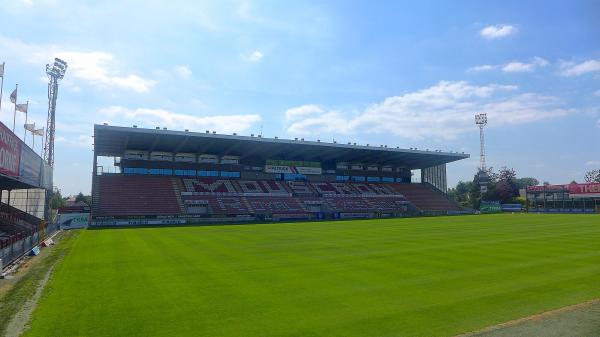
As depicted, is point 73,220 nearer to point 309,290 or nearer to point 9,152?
point 9,152

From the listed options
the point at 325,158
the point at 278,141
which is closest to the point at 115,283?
the point at 278,141

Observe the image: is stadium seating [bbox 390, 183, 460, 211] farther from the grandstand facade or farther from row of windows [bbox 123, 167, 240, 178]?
A: row of windows [bbox 123, 167, 240, 178]

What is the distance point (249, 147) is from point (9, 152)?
4370cm

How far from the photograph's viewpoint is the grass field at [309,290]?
9.12 metres

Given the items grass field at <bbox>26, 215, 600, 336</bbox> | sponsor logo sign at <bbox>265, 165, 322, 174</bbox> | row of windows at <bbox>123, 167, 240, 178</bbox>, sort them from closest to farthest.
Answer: grass field at <bbox>26, 215, 600, 336</bbox> < row of windows at <bbox>123, 167, 240, 178</bbox> < sponsor logo sign at <bbox>265, 165, 322, 174</bbox>

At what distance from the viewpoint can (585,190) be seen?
8262 cm

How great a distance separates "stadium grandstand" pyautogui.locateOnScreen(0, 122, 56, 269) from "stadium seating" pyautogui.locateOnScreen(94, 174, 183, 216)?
8.38 metres

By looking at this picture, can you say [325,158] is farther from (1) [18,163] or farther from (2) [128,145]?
(1) [18,163]

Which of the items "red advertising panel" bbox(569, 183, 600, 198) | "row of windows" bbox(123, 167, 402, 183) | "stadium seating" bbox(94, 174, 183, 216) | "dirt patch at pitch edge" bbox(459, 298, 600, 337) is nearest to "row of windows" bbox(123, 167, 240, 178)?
"row of windows" bbox(123, 167, 402, 183)

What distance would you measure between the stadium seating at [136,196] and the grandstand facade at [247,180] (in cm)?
13

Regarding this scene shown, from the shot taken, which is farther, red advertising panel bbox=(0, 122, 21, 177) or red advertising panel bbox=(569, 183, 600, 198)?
red advertising panel bbox=(569, 183, 600, 198)

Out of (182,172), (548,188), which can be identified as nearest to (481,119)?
(548,188)

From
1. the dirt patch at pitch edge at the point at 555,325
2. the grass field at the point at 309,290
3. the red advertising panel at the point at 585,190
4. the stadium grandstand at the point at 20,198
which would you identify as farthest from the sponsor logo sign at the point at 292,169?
the dirt patch at pitch edge at the point at 555,325

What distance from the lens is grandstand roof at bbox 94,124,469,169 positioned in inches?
2160
